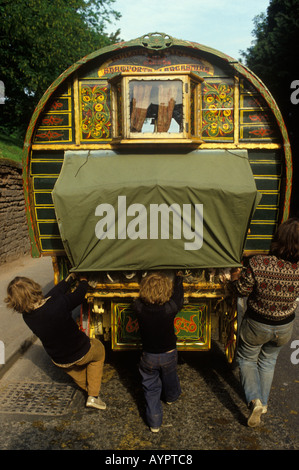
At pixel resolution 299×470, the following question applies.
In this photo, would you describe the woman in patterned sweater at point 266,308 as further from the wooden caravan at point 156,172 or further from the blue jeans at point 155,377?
the blue jeans at point 155,377

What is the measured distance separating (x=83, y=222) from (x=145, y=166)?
39.0 inches

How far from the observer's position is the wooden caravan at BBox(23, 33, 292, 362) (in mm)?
4340

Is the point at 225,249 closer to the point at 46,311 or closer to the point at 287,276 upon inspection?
the point at 287,276

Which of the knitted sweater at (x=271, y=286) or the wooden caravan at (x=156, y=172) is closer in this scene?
the knitted sweater at (x=271, y=286)

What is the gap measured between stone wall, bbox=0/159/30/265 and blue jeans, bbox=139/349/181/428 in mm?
8460

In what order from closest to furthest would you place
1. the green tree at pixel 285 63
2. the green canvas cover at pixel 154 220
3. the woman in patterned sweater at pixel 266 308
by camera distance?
the woman in patterned sweater at pixel 266 308 < the green canvas cover at pixel 154 220 < the green tree at pixel 285 63

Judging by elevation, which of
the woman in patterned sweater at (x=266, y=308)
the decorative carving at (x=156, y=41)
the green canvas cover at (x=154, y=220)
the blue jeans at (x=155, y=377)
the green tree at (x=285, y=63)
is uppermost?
the green tree at (x=285, y=63)

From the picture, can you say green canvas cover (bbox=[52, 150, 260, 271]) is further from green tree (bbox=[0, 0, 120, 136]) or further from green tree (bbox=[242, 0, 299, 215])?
green tree (bbox=[0, 0, 120, 136])

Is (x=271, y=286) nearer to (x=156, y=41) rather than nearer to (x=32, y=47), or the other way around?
(x=156, y=41)

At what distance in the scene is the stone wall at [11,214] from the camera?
38.1ft

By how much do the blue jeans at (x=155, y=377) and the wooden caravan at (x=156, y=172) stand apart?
84 centimetres

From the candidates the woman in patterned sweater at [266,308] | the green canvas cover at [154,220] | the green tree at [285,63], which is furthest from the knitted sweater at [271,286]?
the green tree at [285,63]

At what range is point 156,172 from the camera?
178 inches
